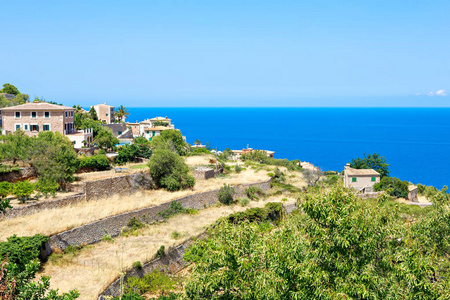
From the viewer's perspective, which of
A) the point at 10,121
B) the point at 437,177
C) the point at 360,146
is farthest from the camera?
the point at 360,146

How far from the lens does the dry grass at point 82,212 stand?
23586 mm

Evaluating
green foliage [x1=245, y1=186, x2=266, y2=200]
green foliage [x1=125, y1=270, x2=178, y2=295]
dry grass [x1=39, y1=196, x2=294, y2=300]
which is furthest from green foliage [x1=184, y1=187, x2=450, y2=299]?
green foliage [x1=245, y1=186, x2=266, y2=200]

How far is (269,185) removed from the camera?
42594 millimetres

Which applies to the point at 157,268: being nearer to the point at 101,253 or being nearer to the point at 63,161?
the point at 101,253

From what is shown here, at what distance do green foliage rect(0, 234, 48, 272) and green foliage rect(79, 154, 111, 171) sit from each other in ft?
48.6

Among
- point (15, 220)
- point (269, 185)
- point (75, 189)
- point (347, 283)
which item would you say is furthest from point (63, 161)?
point (347, 283)

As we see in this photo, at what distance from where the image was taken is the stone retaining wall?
23594 millimetres

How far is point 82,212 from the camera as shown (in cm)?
2769

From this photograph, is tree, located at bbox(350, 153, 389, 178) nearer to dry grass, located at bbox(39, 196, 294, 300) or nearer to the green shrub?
the green shrub

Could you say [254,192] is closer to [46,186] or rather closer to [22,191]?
[46,186]

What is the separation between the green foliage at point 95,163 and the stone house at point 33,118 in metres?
8.56

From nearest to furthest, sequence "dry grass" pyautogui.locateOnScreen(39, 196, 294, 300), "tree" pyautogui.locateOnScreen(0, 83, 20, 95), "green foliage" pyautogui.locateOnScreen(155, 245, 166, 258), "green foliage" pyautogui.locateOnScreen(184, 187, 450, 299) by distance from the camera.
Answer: "green foliage" pyautogui.locateOnScreen(184, 187, 450, 299) < "dry grass" pyautogui.locateOnScreen(39, 196, 294, 300) < "green foliage" pyautogui.locateOnScreen(155, 245, 166, 258) < "tree" pyautogui.locateOnScreen(0, 83, 20, 95)

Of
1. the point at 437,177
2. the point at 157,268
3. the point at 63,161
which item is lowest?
the point at 437,177

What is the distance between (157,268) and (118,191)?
12.9 meters
